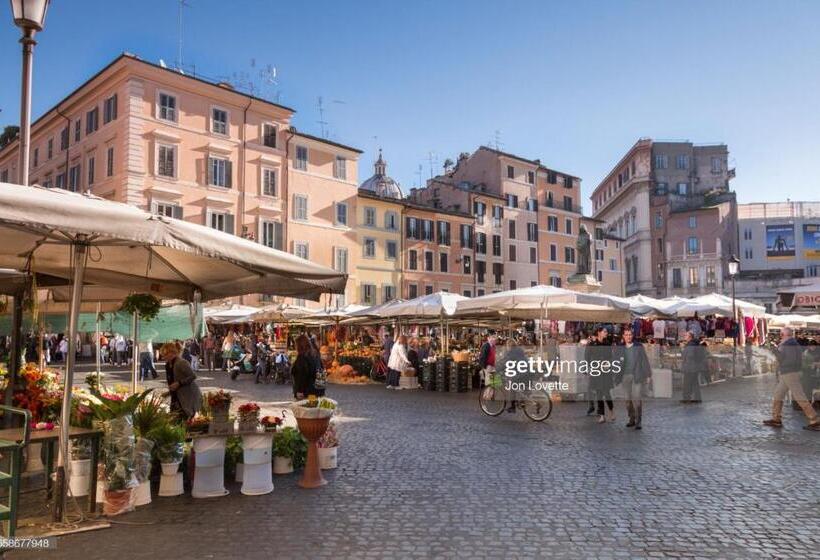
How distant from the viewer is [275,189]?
4056 cm

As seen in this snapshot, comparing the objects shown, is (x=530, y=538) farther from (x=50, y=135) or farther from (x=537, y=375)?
(x=50, y=135)

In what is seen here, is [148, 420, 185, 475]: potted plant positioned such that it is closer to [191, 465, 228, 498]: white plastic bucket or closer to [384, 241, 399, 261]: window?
[191, 465, 228, 498]: white plastic bucket

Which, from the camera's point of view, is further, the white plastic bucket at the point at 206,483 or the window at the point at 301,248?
the window at the point at 301,248

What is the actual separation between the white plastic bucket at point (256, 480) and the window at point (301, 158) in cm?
3649

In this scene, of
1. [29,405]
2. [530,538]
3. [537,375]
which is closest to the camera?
[530,538]

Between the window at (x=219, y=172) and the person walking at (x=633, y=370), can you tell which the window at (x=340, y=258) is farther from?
the person walking at (x=633, y=370)

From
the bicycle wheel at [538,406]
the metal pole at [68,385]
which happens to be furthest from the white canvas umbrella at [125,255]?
the bicycle wheel at [538,406]

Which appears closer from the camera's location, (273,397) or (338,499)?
(338,499)

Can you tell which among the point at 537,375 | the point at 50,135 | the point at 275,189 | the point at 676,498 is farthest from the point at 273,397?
the point at 50,135

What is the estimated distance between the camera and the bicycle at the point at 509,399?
41.9 feet

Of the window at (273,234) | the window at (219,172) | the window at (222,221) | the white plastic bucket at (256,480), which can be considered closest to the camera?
the white plastic bucket at (256,480)

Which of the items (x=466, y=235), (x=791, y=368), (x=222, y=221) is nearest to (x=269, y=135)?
(x=222, y=221)

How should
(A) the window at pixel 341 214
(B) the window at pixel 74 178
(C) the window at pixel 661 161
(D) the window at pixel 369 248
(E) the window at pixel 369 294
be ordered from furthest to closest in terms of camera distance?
(C) the window at pixel 661 161
(D) the window at pixel 369 248
(E) the window at pixel 369 294
(A) the window at pixel 341 214
(B) the window at pixel 74 178

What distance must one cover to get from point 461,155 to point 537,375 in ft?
183
